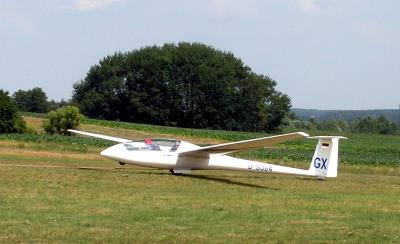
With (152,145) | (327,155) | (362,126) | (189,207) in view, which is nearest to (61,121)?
(152,145)

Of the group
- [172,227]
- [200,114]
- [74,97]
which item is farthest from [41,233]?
[74,97]

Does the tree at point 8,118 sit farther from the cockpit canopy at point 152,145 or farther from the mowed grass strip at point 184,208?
the mowed grass strip at point 184,208

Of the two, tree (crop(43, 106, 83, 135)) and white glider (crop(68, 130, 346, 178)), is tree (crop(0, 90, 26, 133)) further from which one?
white glider (crop(68, 130, 346, 178))

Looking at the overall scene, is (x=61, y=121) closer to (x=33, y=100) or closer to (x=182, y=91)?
(x=182, y=91)

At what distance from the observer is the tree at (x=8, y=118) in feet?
155

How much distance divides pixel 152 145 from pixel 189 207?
345 inches

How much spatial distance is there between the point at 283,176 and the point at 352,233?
44.6 ft

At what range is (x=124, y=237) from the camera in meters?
11.0

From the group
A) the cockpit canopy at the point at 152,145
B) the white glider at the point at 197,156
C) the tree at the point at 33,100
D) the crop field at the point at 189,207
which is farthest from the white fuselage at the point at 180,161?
the tree at the point at 33,100

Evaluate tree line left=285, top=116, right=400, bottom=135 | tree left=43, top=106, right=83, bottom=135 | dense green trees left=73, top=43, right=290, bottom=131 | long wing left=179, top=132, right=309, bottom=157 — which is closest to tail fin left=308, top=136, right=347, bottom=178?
long wing left=179, top=132, right=309, bottom=157

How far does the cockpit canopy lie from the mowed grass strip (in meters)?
0.85

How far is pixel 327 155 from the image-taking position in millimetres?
23859

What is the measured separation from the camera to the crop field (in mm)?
11539

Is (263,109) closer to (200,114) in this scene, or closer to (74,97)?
(200,114)
